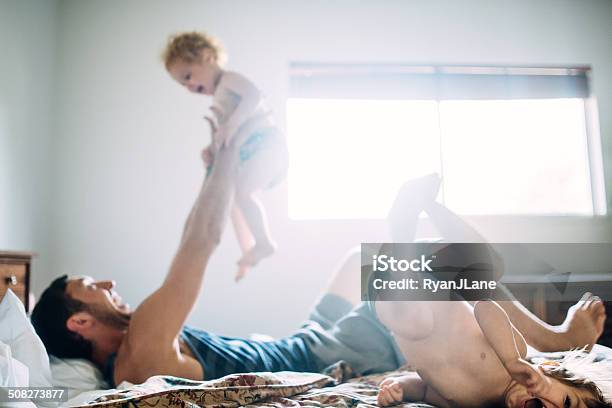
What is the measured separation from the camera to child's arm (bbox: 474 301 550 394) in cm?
67

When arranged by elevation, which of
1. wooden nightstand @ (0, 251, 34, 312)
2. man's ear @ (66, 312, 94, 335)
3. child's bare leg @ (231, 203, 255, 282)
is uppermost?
child's bare leg @ (231, 203, 255, 282)

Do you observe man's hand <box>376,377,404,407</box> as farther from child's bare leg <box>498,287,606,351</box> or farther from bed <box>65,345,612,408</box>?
child's bare leg <box>498,287,606,351</box>

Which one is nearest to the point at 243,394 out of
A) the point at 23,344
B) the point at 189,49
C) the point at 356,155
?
the point at 23,344

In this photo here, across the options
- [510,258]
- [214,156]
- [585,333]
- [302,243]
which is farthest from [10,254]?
[585,333]

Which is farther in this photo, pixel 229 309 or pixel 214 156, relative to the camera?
pixel 229 309

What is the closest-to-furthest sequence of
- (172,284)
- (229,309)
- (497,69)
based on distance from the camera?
(172,284) → (497,69) → (229,309)

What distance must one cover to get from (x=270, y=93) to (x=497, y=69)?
0.87m

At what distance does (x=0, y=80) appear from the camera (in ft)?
5.48

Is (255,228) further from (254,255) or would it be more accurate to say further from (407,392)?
(407,392)

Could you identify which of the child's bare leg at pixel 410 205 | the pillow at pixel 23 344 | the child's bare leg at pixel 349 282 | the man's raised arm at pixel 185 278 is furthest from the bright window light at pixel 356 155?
the pillow at pixel 23 344

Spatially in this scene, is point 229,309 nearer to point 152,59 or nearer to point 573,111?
point 152,59

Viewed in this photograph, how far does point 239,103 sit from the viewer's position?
5.51 feet

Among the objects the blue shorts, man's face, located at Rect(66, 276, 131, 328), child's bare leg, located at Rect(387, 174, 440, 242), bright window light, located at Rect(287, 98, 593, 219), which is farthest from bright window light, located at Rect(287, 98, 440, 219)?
man's face, located at Rect(66, 276, 131, 328)

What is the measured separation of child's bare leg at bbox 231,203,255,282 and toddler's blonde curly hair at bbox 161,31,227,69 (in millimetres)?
537
